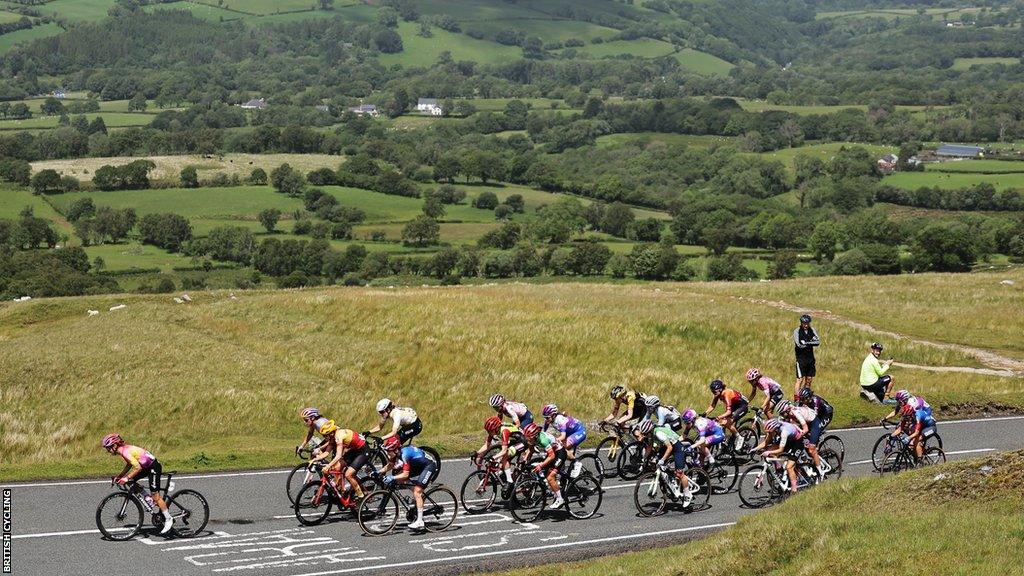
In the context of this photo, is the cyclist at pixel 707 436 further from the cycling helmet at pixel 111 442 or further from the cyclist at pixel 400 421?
the cycling helmet at pixel 111 442

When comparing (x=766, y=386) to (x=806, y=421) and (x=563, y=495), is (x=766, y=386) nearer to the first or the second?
(x=806, y=421)

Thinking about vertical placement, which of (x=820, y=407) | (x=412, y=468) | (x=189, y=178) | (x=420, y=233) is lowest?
(x=420, y=233)

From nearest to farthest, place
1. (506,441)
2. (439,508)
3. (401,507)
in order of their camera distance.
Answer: (439,508)
(401,507)
(506,441)

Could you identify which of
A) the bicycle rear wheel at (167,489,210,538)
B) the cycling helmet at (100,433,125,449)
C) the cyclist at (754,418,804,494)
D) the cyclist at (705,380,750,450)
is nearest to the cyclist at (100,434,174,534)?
the cycling helmet at (100,433,125,449)

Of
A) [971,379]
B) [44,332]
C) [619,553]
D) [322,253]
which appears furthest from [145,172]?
[619,553]

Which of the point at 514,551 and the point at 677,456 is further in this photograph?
the point at 677,456

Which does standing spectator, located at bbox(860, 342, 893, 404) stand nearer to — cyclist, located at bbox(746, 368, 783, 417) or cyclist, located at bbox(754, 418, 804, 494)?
cyclist, located at bbox(746, 368, 783, 417)

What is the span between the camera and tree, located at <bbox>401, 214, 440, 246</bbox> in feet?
495

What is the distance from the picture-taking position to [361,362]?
48562mm

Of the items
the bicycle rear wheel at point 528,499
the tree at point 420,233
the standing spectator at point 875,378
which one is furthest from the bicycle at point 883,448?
the tree at point 420,233

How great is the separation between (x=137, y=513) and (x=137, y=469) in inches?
51.6

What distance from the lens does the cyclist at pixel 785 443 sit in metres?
28.2

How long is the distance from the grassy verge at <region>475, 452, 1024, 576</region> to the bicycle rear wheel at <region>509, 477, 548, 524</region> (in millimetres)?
3578

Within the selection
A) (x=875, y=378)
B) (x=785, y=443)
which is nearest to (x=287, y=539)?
(x=785, y=443)
